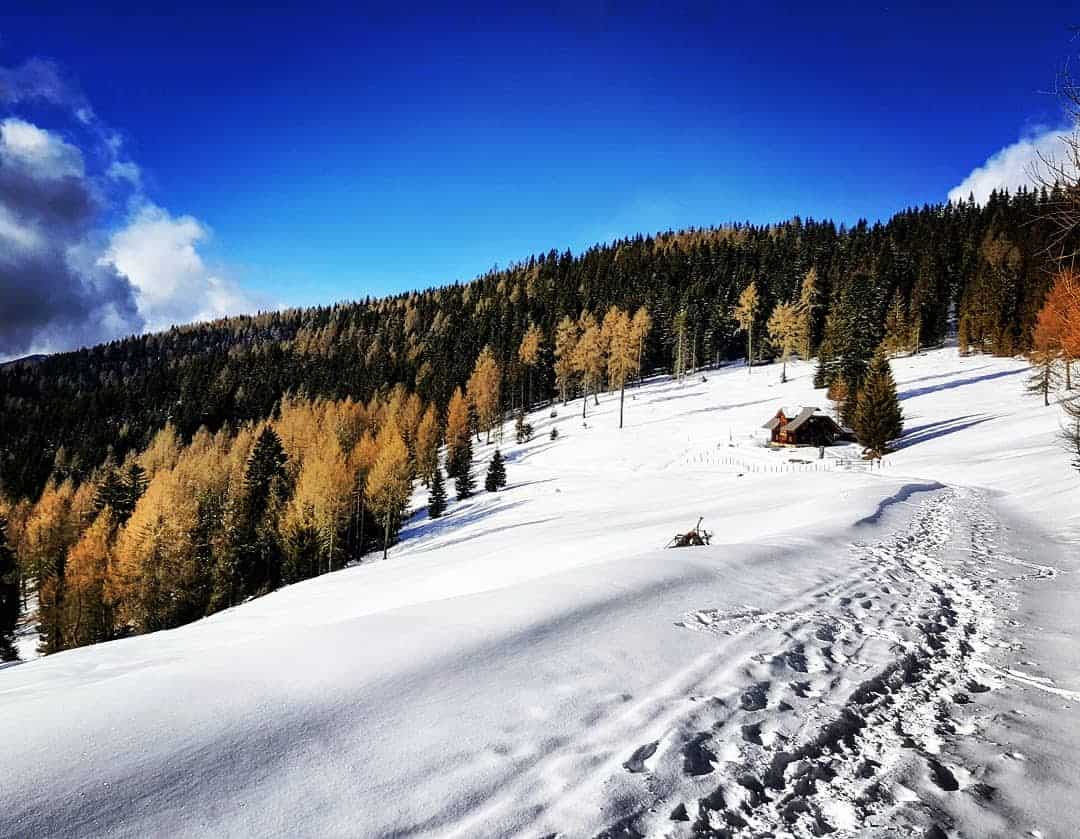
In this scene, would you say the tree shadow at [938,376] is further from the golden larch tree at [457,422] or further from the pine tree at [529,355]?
the golden larch tree at [457,422]

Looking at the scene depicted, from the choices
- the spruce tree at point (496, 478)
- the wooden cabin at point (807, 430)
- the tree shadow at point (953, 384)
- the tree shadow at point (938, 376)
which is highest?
the tree shadow at point (938, 376)

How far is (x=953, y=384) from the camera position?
2212 inches

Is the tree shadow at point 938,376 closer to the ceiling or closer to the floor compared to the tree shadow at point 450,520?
closer to the ceiling

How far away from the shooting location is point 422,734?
13.2 ft

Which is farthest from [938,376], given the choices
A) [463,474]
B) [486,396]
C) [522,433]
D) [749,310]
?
[486,396]

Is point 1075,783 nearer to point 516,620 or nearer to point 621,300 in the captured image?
point 516,620

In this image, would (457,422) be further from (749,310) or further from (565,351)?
(749,310)

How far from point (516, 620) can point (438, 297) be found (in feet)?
564

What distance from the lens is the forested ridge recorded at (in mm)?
39406

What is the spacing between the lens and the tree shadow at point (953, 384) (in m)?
55.2

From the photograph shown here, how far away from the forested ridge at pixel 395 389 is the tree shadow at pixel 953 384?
17.4 ft

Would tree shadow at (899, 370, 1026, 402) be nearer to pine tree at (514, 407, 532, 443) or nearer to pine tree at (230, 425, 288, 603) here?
pine tree at (514, 407, 532, 443)

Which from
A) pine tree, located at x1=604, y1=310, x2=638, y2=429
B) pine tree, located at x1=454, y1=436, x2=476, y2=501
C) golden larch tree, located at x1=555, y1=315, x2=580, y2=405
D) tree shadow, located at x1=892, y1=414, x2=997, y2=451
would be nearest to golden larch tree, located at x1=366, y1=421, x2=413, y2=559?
pine tree, located at x1=454, y1=436, x2=476, y2=501

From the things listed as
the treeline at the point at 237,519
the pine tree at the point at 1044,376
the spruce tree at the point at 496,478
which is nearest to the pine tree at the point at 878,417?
the pine tree at the point at 1044,376
